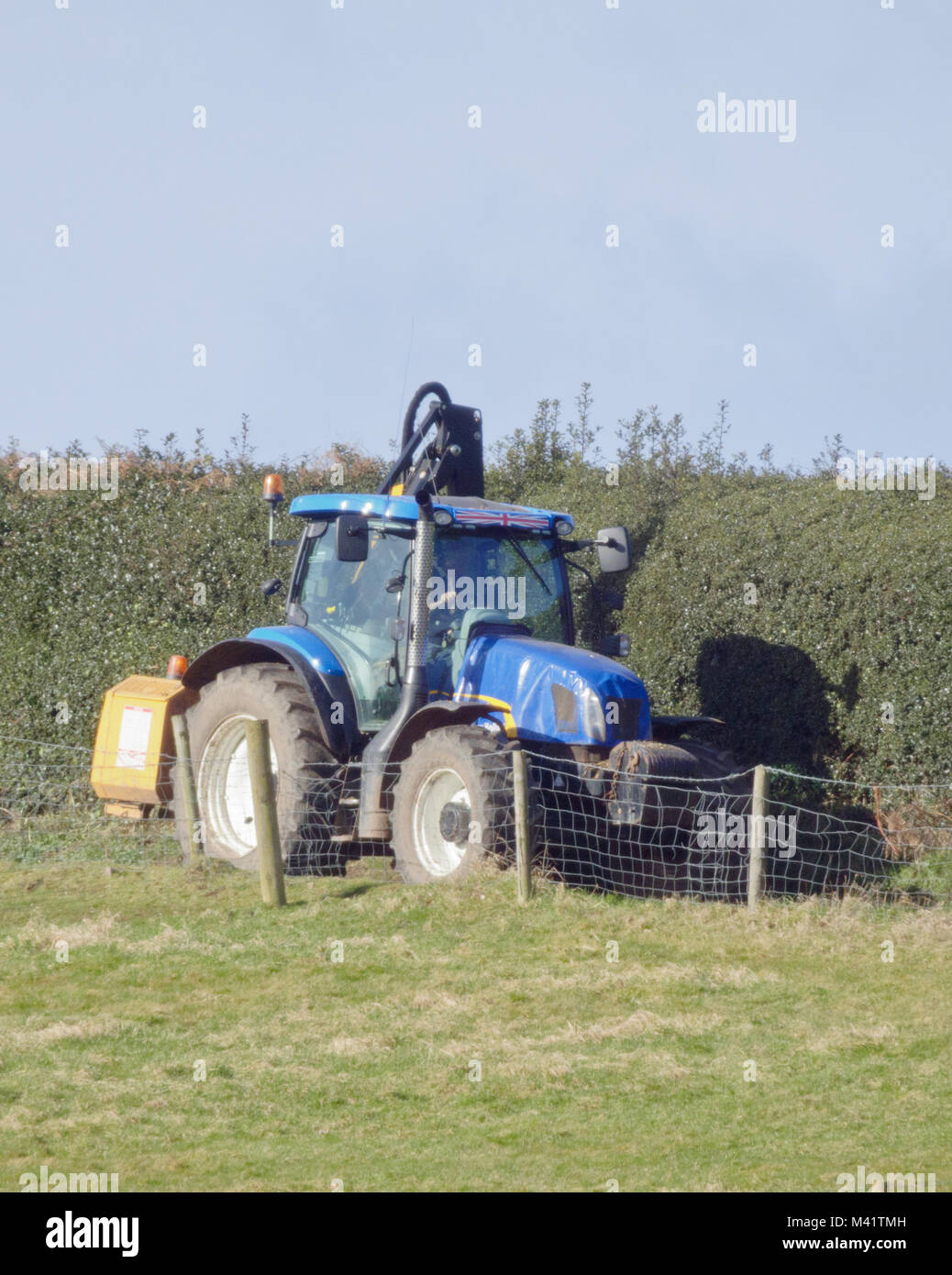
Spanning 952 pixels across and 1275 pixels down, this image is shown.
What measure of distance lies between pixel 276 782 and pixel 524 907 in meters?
2.03

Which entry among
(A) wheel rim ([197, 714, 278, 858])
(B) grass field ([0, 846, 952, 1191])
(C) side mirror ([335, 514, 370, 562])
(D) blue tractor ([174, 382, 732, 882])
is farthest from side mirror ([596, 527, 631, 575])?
(A) wheel rim ([197, 714, 278, 858])

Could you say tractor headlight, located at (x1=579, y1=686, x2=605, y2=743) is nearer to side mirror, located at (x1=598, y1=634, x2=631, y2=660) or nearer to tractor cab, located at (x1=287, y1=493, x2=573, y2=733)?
tractor cab, located at (x1=287, y1=493, x2=573, y2=733)

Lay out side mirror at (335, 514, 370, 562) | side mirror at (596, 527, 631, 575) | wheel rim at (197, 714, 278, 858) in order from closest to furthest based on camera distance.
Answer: side mirror at (335, 514, 370, 562)
side mirror at (596, 527, 631, 575)
wheel rim at (197, 714, 278, 858)

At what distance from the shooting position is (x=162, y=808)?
35.0 feet

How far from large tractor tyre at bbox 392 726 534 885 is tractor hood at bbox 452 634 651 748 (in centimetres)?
34

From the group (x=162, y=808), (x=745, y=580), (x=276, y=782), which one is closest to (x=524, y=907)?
(x=276, y=782)

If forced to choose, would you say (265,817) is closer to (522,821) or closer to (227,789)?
(522,821)

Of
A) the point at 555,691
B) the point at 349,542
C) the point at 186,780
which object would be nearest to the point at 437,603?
the point at 349,542

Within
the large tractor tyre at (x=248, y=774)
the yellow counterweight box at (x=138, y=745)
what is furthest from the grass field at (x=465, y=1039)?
the yellow counterweight box at (x=138, y=745)

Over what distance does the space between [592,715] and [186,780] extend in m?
2.94

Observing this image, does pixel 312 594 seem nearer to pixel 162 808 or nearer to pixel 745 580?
pixel 162 808

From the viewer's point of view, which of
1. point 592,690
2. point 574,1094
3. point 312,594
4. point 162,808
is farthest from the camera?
point 162,808

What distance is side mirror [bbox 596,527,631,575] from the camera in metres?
9.29

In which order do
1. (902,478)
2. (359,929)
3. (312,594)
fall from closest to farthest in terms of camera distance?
1. (359,929)
2. (312,594)
3. (902,478)
